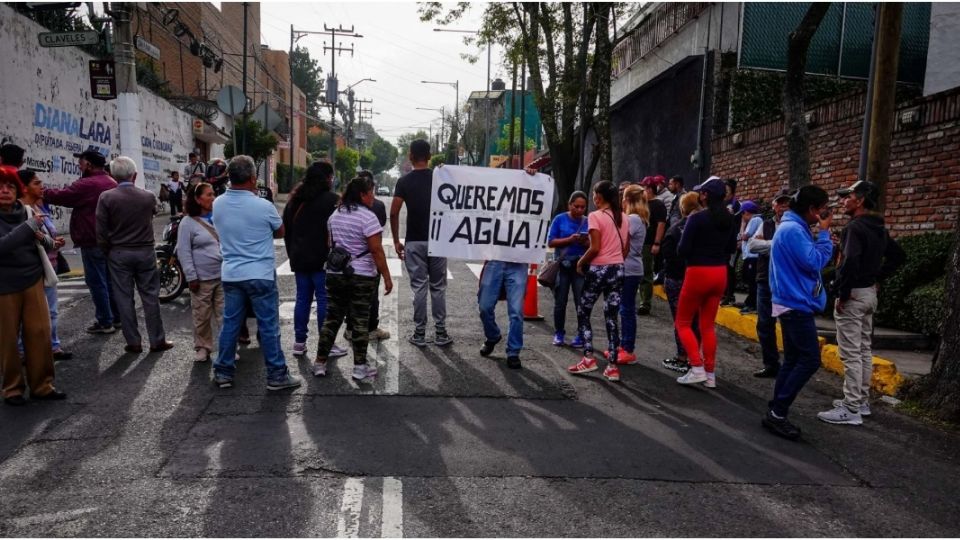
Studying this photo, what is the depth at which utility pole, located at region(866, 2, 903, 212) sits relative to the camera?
7.65 metres

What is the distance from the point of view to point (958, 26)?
13070 mm

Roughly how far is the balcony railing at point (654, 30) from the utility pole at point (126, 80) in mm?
12849

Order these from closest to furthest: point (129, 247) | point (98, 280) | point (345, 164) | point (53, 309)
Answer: point (53, 309) < point (129, 247) < point (98, 280) < point (345, 164)

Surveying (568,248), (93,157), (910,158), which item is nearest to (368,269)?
(568,248)

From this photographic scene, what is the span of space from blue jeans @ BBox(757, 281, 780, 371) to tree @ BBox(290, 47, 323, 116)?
3655 inches

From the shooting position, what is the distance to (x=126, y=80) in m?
12.2

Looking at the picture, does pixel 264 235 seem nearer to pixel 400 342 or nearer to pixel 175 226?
pixel 400 342

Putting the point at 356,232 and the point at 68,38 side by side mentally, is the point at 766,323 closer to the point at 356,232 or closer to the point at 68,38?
the point at 356,232

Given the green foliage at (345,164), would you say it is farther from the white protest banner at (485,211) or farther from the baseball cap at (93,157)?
the white protest banner at (485,211)

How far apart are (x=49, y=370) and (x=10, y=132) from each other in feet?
35.7

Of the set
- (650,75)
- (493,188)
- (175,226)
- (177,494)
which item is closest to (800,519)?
(177,494)

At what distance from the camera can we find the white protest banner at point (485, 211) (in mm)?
7406

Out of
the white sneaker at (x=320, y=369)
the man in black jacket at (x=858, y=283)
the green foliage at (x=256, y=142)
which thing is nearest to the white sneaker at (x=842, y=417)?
the man in black jacket at (x=858, y=283)

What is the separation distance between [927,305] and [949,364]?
272cm
